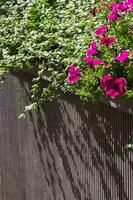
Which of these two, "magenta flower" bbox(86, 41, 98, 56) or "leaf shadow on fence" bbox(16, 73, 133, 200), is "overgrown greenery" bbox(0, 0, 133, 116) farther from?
"leaf shadow on fence" bbox(16, 73, 133, 200)

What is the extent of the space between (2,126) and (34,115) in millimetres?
1331

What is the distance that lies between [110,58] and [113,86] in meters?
0.25

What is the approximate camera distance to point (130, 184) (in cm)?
414

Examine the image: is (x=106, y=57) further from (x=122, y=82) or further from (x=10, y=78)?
(x=10, y=78)

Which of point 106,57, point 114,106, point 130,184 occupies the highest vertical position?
point 106,57

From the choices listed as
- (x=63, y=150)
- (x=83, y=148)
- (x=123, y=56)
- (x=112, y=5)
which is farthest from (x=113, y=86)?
(x=63, y=150)

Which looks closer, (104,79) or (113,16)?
(104,79)

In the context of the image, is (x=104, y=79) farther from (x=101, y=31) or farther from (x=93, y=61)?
(x=101, y=31)

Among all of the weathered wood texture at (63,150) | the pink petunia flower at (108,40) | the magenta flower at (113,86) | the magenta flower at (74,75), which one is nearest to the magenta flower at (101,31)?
the pink petunia flower at (108,40)

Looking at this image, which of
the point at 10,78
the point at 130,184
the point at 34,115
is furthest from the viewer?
the point at 10,78

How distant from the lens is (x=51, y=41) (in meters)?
5.04

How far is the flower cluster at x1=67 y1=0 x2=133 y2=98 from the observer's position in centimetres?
365

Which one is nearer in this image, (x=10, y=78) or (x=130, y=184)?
(x=130, y=184)

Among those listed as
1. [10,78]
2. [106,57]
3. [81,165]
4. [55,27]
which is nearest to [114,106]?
[106,57]
